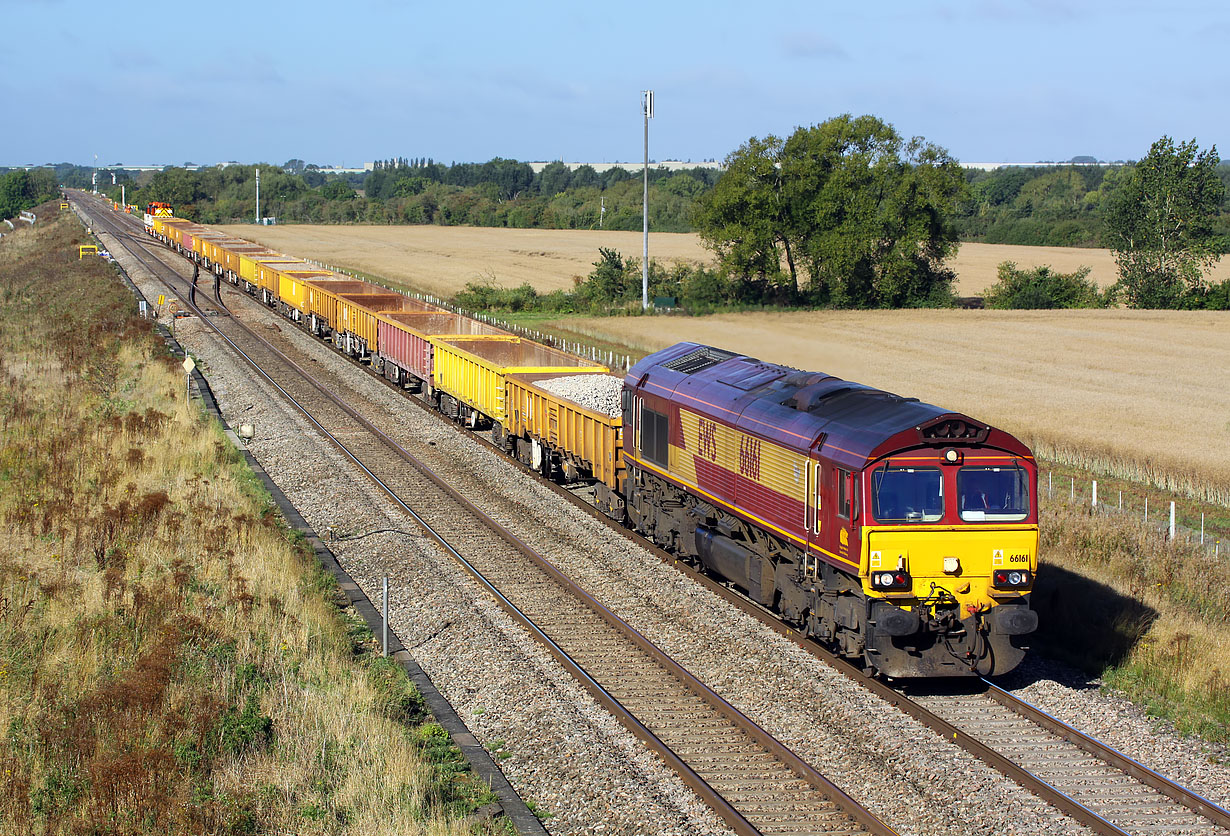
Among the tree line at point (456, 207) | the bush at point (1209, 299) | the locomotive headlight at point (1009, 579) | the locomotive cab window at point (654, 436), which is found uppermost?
the tree line at point (456, 207)

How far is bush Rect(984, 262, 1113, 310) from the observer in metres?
71.1

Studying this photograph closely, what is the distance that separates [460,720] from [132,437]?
1659 centimetres

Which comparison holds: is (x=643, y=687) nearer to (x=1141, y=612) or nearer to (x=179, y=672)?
(x=179, y=672)

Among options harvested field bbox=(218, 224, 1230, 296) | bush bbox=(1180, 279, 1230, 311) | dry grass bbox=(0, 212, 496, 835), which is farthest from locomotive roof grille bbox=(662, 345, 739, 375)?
bush bbox=(1180, 279, 1230, 311)

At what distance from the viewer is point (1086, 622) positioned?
15992 mm

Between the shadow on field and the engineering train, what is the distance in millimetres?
1605

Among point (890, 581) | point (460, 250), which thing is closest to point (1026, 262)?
point (460, 250)

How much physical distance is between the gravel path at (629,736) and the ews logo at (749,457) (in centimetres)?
216

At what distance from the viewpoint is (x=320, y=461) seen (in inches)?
1069

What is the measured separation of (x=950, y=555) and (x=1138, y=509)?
1189cm

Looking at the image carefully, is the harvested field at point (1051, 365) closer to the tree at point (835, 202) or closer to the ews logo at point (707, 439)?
the tree at point (835, 202)

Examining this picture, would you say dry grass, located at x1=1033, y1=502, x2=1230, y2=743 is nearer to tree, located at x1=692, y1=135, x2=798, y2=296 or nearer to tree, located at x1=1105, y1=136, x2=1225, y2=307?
tree, located at x1=692, y1=135, x2=798, y2=296

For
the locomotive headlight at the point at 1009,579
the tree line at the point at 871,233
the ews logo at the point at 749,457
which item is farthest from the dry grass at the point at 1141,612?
the tree line at the point at 871,233

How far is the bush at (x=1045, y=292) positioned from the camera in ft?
233
